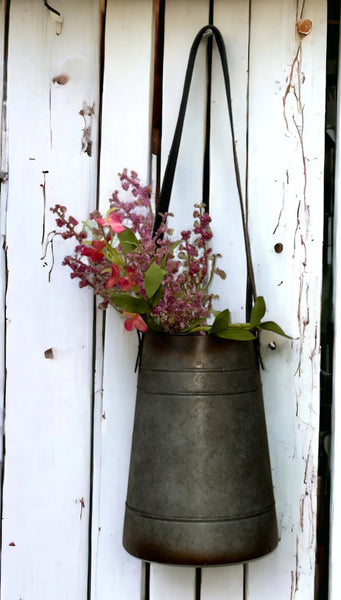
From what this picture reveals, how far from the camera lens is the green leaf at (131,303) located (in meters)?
1.17

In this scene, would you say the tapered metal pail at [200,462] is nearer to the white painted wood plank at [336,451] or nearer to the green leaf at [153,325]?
the green leaf at [153,325]

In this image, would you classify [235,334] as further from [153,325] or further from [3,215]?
[3,215]

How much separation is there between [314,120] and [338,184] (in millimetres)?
134

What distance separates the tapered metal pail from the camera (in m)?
1.16

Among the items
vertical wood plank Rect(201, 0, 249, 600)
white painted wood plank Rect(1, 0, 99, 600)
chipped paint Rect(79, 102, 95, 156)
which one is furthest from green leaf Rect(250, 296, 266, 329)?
chipped paint Rect(79, 102, 95, 156)

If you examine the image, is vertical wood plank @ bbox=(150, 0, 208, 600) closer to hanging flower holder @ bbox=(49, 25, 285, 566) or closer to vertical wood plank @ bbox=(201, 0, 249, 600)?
vertical wood plank @ bbox=(201, 0, 249, 600)

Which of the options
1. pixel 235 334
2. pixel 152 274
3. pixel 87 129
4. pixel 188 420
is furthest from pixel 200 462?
pixel 87 129

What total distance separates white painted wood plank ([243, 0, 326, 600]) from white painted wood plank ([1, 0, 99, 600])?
1.11 feet

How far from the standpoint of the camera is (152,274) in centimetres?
113

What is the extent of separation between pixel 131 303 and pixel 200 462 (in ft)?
0.95

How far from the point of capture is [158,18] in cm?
141

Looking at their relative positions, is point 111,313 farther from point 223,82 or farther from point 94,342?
point 223,82

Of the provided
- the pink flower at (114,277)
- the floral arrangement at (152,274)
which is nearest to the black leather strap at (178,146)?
the floral arrangement at (152,274)

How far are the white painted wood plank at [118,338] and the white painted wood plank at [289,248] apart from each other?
220 mm
